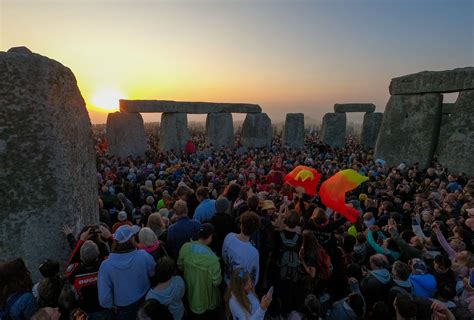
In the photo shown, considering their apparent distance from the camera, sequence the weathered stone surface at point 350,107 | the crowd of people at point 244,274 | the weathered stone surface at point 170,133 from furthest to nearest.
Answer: the weathered stone surface at point 350,107
the weathered stone surface at point 170,133
the crowd of people at point 244,274

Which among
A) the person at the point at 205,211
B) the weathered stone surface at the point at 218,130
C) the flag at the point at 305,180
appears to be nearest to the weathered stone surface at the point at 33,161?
the person at the point at 205,211

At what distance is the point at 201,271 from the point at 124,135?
1425 centimetres

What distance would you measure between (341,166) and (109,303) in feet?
33.5

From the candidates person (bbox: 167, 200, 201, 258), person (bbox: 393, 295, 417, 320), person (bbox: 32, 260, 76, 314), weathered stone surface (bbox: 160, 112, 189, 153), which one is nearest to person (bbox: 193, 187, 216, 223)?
person (bbox: 167, 200, 201, 258)

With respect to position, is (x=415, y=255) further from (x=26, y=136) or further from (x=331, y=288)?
(x=26, y=136)

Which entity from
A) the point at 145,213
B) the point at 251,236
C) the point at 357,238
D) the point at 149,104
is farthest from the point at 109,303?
the point at 149,104

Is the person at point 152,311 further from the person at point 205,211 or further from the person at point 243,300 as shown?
the person at point 205,211

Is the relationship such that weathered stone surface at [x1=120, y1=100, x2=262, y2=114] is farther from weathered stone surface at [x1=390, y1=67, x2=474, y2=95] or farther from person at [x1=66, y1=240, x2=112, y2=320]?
person at [x1=66, y1=240, x2=112, y2=320]

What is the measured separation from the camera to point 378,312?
9.11 feet

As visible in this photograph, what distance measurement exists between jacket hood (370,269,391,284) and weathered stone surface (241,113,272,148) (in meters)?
17.1

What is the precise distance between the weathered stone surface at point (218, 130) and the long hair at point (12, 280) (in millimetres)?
16840

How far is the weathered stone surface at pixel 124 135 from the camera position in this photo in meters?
16.1

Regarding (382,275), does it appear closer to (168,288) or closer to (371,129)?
(168,288)

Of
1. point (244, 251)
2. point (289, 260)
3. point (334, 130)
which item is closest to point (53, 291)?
point (244, 251)
